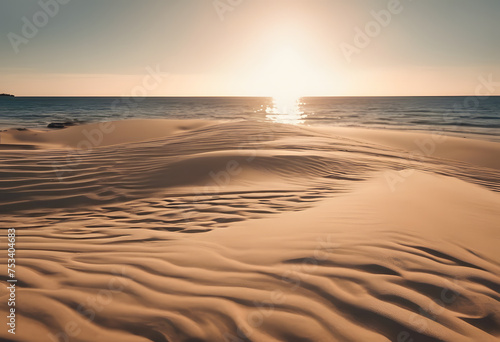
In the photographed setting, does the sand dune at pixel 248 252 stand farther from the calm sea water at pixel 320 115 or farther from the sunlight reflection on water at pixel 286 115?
the calm sea water at pixel 320 115

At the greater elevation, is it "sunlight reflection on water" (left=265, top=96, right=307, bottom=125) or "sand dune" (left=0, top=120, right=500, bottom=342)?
"sunlight reflection on water" (left=265, top=96, right=307, bottom=125)

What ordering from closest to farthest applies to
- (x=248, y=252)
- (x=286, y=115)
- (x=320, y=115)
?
(x=248, y=252) → (x=320, y=115) → (x=286, y=115)

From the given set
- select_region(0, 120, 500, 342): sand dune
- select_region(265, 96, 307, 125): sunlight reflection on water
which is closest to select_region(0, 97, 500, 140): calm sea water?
select_region(265, 96, 307, 125): sunlight reflection on water

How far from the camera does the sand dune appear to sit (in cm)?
179

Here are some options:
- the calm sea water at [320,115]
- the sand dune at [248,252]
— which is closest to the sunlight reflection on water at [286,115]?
the calm sea water at [320,115]

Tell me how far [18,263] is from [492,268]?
349cm

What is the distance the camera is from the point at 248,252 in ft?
8.69

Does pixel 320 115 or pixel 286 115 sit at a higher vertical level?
pixel 320 115

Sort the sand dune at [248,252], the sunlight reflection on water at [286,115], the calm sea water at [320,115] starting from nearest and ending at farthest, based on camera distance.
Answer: the sand dune at [248,252]
the calm sea water at [320,115]
the sunlight reflection on water at [286,115]

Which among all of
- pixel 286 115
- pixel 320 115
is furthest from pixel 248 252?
pixel 286 115

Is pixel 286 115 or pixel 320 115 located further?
pixel 286 115

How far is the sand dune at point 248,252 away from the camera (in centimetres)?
179

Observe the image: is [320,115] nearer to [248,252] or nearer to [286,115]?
[286,115]

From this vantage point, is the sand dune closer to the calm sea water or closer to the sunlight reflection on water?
the sunlight reflection on water
